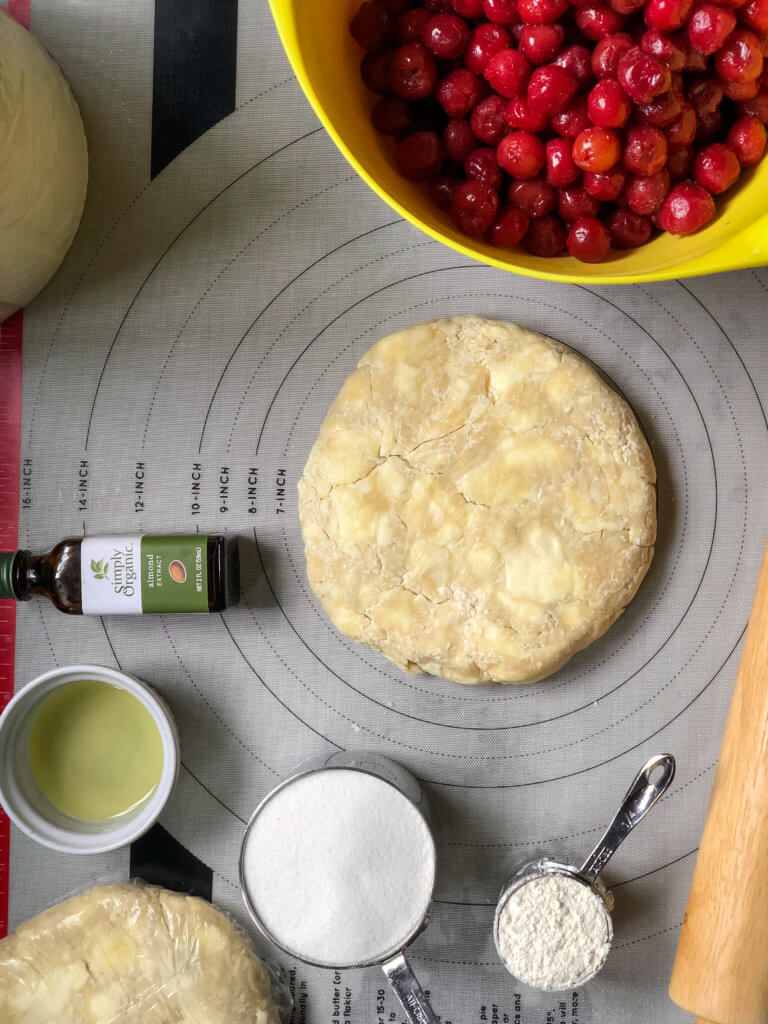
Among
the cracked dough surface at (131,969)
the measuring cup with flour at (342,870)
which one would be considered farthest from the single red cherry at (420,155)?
the cracked dough surface at (131,969)

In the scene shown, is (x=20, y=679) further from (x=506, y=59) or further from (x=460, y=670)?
(x=506, y=59)

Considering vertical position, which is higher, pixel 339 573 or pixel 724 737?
pixel 339 573

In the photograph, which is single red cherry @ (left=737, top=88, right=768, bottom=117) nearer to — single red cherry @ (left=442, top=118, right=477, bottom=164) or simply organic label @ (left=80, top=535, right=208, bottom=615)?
single red cherry @ (left=442, top=118, right=477, bottom=164)

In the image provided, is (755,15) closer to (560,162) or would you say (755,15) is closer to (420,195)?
(560,162)

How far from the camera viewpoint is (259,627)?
3.71 ft

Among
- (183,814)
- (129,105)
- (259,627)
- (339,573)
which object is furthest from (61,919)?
(129,105)

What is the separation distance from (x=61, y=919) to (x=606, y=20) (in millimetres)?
1225

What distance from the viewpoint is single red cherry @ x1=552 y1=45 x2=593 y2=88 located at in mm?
845

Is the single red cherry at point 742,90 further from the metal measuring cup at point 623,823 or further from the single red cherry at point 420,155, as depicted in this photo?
the metal measuring cup at point 623,823

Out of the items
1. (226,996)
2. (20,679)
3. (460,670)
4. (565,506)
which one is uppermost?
(565,506)

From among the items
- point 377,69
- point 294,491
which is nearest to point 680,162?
point 377,69

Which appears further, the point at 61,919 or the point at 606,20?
the point at 61,919

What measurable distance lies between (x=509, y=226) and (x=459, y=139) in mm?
108

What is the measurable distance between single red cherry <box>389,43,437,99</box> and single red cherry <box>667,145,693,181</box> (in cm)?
27
